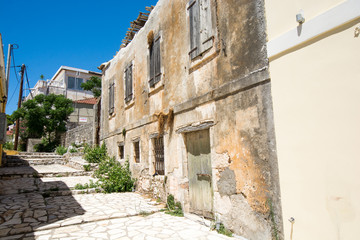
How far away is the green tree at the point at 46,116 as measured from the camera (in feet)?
64.2

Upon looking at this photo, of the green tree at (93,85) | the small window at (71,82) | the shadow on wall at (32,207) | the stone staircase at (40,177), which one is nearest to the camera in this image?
the shadow on wall at (32,207)

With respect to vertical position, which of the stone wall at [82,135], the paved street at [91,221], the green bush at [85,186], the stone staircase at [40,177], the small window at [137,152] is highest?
the stone wall at [82,135]

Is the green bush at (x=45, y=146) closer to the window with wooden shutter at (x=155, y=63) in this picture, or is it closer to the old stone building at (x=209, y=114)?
the old stone building at (x=209, y=114)

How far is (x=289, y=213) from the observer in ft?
10.9

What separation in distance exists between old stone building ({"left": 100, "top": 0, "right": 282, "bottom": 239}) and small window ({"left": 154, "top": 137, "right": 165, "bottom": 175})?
0.03 m

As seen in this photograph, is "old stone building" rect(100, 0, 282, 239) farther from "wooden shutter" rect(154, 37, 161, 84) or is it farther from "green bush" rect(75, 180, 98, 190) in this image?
"green bush" rect(75, 180, 98, 190)

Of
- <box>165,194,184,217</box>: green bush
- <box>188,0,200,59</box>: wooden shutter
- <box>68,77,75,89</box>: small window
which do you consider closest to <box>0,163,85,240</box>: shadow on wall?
<box>165,194,184,217</box>: green bush

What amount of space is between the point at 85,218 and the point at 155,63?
15.4 feet

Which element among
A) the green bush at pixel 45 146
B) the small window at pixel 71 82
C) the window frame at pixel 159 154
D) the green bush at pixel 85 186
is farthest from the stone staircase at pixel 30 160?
the small window at pixel 71 82

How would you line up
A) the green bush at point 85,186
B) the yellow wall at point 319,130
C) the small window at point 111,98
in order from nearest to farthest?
the yellow wall at point 319,130
the green bush at point 85,186
the small window at point 111,98

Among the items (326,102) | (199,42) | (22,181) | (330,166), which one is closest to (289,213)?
(330,166)

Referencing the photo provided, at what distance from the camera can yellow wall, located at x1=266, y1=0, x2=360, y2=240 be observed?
2740 millimetres

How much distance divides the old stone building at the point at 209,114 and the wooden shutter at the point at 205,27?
0.07 ft

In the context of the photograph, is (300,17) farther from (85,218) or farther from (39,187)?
(39,187)
